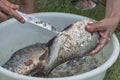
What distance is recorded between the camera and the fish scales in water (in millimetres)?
1833

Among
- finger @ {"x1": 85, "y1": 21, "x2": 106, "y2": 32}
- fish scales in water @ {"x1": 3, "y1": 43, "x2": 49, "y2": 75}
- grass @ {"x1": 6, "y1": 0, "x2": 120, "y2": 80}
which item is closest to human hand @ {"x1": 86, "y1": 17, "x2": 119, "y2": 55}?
finger @ {"x1": 85, "y1": 21, "x2": 106, "y2": 32}

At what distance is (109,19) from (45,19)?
40 centimetres

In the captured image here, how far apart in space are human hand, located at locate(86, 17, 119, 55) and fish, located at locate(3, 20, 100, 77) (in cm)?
2

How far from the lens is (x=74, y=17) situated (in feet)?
6.75

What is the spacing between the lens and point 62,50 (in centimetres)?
176

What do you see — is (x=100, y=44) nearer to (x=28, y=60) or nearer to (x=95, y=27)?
(x=95, y=27)

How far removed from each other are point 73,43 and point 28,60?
246 mm

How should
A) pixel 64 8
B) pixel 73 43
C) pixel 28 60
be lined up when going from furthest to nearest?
pixel 64 8 → pixel 28 60 → pixel 73 43

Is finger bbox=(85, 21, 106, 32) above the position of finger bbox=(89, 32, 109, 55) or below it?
above

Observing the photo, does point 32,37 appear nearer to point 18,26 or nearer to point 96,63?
point 18,26

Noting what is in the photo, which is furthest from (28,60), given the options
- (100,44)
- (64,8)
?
(64,8)

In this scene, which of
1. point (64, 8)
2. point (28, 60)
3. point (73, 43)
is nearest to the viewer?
point (73, 43)

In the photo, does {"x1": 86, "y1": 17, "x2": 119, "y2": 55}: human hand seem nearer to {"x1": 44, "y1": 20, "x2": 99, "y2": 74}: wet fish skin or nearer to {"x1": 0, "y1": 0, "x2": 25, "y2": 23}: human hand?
{"x1": 44, "y1": 20, "x2": 99, "y2": 74}: wet fish skin

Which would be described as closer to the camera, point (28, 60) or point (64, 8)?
point (28, 60)
